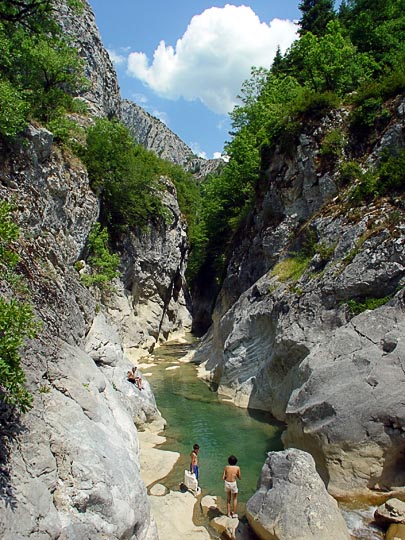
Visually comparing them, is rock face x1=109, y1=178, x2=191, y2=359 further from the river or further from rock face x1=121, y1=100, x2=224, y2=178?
rock face x1=121, y1=100, x2=224, y2=178

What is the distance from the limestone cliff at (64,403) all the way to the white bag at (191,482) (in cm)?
157

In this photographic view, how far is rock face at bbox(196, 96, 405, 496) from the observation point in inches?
445

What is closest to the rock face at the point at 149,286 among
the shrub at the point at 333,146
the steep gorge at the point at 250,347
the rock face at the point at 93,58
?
the steep gorge at the point at 250,347

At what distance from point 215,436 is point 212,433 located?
360 mm

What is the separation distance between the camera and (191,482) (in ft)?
38.1

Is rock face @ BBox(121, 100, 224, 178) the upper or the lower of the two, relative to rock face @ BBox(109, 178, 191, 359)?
upper

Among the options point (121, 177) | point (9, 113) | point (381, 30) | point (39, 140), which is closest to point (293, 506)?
point (9, 113)

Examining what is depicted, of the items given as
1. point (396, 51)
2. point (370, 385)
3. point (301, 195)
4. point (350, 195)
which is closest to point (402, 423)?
point (370, 385)

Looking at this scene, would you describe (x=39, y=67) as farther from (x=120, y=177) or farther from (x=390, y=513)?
(x=390, y=513)

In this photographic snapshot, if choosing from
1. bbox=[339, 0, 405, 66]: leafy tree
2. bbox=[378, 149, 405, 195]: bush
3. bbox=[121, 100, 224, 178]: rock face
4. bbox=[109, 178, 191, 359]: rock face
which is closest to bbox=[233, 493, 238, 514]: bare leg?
bbox=[378, 149, 405, 195]: bush

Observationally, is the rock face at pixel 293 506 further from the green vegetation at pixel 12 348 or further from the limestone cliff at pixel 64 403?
the green vegetation at pixel 12 348

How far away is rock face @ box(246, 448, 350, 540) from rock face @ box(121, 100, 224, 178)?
120m

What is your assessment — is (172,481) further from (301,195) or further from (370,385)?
(301,195)

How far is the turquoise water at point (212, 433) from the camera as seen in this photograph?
1266 cm
